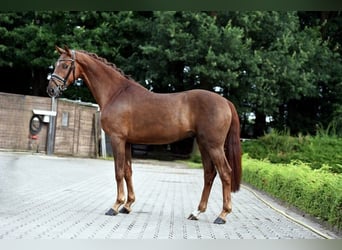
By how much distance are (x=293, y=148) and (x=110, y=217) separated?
6.50 m

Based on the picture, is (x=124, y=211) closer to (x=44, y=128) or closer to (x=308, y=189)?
(x=308, y=189)

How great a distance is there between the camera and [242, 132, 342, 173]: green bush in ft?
29.8

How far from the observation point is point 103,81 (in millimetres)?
Result: 4270

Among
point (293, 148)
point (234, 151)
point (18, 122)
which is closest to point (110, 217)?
point (234, 151)

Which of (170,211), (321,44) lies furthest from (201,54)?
(170,211)

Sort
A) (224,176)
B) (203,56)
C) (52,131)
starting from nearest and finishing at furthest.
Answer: (224,176), (203,56), (52,131)

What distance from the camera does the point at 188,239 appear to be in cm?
332

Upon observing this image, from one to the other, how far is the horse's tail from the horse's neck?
0.99 metres

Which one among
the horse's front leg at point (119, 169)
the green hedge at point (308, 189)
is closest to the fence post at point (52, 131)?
the green hedge at point (308, 189)

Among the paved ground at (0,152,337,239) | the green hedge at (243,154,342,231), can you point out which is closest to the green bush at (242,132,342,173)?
the green hedge at (243,154,342,231)

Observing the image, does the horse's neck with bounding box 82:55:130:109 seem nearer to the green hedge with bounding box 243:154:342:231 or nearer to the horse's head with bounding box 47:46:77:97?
the horse's head with bounding box 47:46:77:97

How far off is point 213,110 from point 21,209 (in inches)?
73.3

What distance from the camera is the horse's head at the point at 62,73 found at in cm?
410

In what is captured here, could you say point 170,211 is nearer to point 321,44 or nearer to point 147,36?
point 147,36
